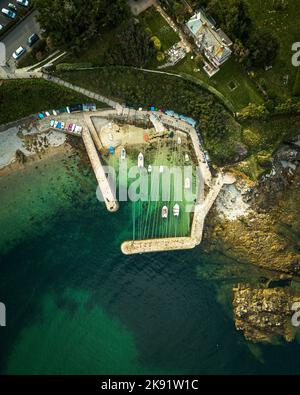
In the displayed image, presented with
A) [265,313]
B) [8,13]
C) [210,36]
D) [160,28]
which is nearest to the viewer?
[210,36]

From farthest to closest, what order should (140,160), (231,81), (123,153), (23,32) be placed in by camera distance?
1. (140,160)
2. (123,153)
3. (231,81)
4. (23,32)

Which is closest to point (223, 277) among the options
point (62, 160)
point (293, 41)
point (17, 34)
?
point (62, 160)

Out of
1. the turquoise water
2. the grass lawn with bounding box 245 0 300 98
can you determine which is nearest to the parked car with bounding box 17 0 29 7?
the turquoise water

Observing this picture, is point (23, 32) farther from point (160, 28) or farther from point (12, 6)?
point (160, 28)

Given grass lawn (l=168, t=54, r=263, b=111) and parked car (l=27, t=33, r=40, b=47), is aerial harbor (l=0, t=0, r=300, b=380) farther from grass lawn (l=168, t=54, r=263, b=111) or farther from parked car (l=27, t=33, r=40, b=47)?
parked car (l=27, t=33, r=40, b=47)

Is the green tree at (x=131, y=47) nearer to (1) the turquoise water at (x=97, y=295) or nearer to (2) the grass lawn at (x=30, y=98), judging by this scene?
(2) the grass lawn at (x=30, y=98)

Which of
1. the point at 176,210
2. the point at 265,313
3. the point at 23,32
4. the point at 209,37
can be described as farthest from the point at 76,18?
the point at 265,313
